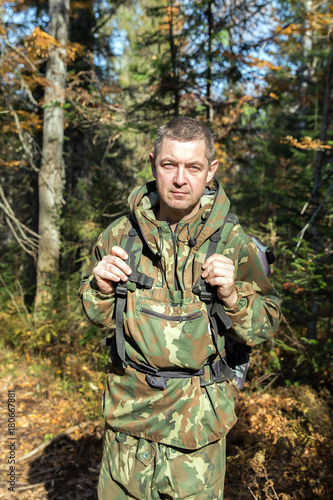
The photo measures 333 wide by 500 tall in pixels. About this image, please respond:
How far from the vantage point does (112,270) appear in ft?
5.88

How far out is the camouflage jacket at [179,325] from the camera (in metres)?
1.79

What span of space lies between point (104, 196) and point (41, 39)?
147 inches

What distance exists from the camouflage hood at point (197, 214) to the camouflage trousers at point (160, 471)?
1079 millimetres

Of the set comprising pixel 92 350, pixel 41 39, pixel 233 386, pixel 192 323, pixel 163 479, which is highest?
pixel 41 39

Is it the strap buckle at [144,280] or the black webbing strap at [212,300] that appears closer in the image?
the black webbing strap at [212,300]

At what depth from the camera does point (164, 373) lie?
1855 millimetres

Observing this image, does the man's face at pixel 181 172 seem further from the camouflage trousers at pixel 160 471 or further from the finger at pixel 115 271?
the camouflage trousers at pixel 160 471

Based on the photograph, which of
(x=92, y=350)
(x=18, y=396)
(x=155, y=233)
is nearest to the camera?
(x=155, y=233)

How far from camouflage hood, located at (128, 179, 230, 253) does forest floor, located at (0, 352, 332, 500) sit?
198cm

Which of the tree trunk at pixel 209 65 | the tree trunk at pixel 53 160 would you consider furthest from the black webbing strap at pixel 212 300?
the tree trunk at pixel 53 160

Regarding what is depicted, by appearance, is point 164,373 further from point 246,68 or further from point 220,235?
point 246,68

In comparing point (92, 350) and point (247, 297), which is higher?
point (247, 297)

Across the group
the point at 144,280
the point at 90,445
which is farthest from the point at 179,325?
the point at 90,445

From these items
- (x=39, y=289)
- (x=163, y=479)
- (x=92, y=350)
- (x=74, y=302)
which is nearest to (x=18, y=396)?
(x=92, y=350)
